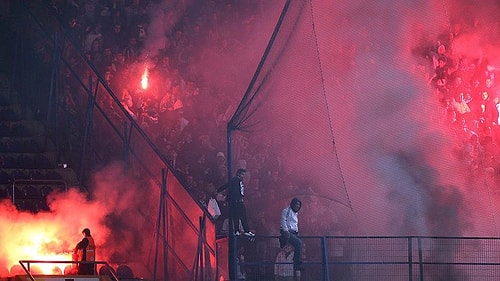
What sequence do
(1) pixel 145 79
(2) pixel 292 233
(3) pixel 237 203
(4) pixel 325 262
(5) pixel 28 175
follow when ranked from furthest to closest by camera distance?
1. (1) pixel 145 79
2. (5) pixel 28 175
3. (2) pixel 292 233
4. (3) pixel 237 203
5. (4) pixel 325 262

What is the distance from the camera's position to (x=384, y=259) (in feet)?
69.9

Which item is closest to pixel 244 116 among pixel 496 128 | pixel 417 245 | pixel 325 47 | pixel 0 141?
pixel 325 47

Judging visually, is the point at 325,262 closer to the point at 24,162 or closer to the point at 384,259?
the point at 384,259

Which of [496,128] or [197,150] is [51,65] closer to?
[197,150]

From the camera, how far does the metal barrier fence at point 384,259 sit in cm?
2091

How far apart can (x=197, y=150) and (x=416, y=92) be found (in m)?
4.85

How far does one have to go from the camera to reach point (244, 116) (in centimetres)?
1969

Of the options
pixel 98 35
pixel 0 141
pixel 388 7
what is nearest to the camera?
pixel 388 7

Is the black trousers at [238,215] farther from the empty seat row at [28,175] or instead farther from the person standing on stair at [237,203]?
the empty seat row at [28,175]

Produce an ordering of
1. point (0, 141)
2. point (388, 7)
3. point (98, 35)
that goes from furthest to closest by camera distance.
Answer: point (98, 35) < point (0, 141) < point (388, 7)

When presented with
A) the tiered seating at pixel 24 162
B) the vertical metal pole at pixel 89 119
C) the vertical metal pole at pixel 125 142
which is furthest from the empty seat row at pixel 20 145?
the vertical metal pole at pixel 125 142

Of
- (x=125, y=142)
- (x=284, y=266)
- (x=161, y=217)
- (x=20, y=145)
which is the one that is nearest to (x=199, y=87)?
(x=125, y=142)

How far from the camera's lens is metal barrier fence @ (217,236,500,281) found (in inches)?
823

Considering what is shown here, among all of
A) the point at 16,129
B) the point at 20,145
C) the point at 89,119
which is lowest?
the point at 20,145
